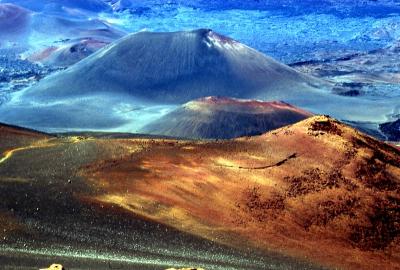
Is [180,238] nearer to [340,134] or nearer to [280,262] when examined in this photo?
[280,262]

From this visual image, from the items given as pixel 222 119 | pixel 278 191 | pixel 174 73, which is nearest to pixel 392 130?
pixel 222 119

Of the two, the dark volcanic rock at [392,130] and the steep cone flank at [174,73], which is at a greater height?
the steep cone flank at [174,73]

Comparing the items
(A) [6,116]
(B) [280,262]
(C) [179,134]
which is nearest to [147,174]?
(B) [280,262]

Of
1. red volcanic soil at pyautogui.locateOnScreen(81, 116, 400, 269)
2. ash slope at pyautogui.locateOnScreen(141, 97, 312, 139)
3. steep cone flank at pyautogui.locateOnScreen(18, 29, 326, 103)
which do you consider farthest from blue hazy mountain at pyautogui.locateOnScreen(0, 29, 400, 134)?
red volcanic soil at pyautogui.locateOnScreen(81, 116, 400, 269)

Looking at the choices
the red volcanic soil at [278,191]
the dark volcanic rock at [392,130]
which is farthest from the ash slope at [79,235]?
the dark volcanic rock at [392,130]

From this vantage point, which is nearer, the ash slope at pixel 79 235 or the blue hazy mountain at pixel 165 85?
the ash slope at pixel 79 235

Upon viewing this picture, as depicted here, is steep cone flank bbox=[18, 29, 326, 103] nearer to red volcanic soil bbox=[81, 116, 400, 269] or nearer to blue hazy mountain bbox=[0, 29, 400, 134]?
blue hazy mountain bbox=[0, 29, 400, 134]

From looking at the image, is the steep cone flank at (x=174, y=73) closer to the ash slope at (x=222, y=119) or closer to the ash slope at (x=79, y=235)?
the ash slope at (x=222, y=119)
